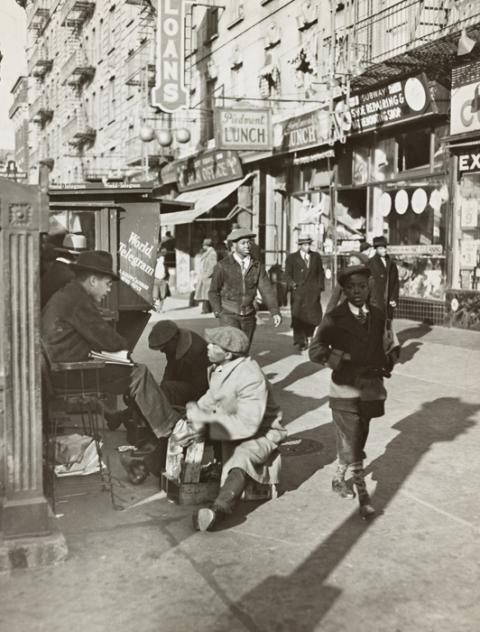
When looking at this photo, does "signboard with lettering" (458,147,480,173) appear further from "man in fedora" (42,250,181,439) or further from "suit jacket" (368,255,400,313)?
"man in fedora" (42,250,181,439)

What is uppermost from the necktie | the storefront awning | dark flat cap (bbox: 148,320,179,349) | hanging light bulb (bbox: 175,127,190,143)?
hanging light bulb (bbox: 175,127,190,143)

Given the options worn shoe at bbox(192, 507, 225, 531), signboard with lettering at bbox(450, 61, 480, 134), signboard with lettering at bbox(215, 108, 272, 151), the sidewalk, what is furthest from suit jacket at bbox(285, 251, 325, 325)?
signboard with lettering at bbox(215, 108, 272, 151)

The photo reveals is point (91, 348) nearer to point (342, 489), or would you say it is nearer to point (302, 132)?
point (342, 489)

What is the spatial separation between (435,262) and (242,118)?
6.93 meters

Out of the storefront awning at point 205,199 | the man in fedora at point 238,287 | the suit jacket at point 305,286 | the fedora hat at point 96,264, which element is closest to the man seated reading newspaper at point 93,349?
the fedora hat at point 96,264

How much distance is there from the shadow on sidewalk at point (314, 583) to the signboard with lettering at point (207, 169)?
19.2m

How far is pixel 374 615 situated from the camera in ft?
12.4

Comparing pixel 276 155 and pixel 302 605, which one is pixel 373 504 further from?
pixel 276 155

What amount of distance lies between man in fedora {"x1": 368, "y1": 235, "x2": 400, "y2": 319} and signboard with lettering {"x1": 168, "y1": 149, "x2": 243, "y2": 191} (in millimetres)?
13254

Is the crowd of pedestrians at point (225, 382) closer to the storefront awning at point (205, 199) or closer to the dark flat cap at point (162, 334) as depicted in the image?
the dark flat cap at point (162, 334)

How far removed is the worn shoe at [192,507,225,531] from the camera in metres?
4.88

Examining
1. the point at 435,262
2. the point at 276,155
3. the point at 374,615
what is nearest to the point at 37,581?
the point at 374,615

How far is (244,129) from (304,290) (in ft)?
30.7

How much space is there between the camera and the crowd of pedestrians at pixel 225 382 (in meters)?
5.30
